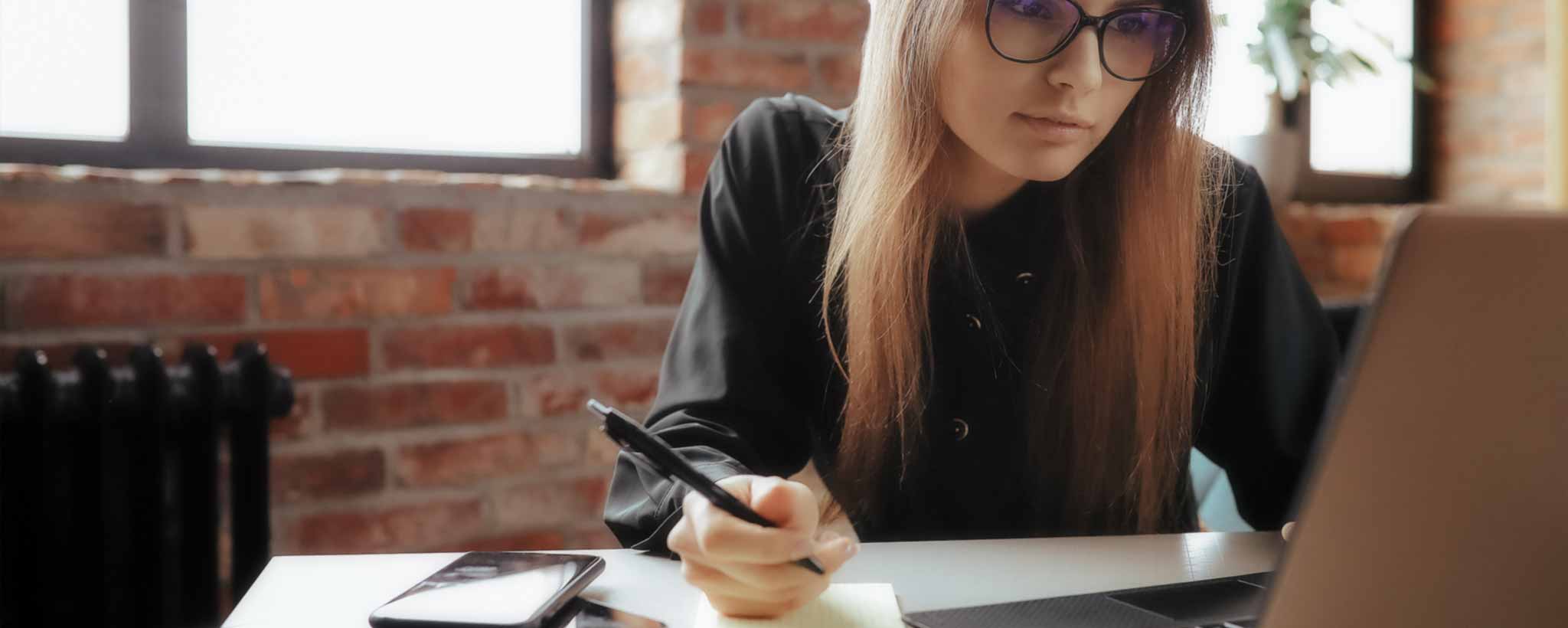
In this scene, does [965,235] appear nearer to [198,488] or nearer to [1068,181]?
[1068,181]

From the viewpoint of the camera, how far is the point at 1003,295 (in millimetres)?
967

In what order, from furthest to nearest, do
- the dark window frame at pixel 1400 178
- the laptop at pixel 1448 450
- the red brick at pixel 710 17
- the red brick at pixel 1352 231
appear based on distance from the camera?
1. the dark window frame at pixel 1400 178
2. the red brick at pixel 1352 231
3. the red brick at pixel 710 17
4. the laptop at pixel 1448 450

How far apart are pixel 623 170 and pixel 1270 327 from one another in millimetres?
1096

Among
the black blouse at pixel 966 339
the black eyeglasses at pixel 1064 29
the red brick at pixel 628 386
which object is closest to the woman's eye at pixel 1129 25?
the black eyeglasses at pixel 1064 29

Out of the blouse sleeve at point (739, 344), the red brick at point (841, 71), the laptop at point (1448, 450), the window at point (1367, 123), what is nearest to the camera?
the laptop at point (1448, 450)

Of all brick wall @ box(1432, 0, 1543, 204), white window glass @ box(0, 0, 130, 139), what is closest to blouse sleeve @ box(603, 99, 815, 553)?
white window glass @ box(0, 0, 130, 139)

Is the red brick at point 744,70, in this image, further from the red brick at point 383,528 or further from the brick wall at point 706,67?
the red brick at point 383,528

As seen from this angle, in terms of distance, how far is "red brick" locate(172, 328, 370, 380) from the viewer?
1.35 meters

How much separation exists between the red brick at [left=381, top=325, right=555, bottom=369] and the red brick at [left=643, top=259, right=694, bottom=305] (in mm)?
164

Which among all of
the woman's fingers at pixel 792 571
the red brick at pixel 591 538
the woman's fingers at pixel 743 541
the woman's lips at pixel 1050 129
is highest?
the woman's lips at pixel 1050 129

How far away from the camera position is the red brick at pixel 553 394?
1546 millimetres

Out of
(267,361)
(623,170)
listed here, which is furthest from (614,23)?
(267,361)

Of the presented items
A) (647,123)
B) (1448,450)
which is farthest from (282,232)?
(1448,450)

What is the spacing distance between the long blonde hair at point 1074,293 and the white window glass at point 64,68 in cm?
106
